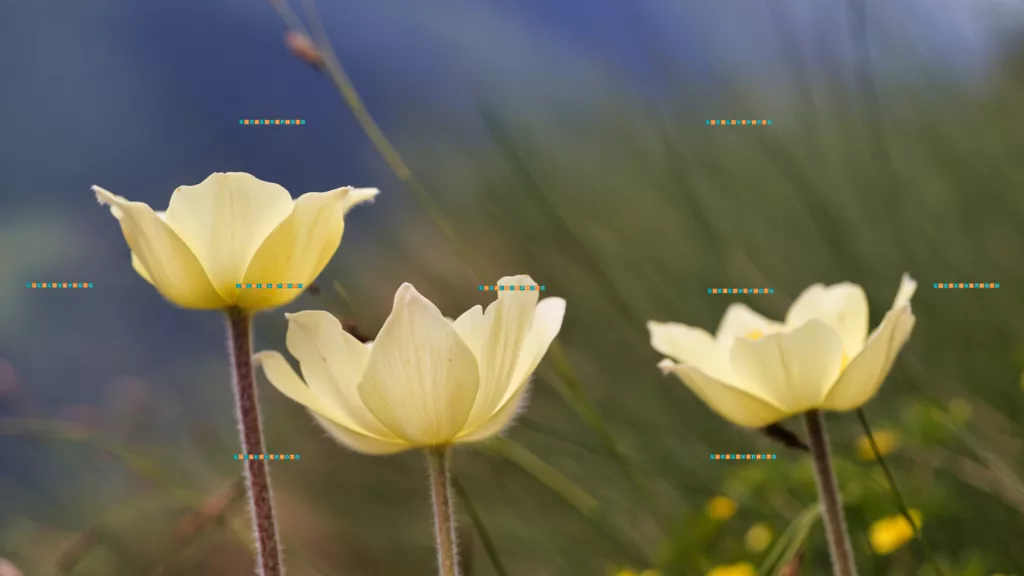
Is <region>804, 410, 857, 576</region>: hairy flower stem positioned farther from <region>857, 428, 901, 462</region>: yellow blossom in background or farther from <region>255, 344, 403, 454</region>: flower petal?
<region>857, 428, 901, 462</region>: yellow blossom in background

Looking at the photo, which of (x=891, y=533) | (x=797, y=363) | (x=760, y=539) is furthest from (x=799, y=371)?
(x=760, y=539)

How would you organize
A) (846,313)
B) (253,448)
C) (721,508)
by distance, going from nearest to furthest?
Result: (253,448), (846,313), (721,508)

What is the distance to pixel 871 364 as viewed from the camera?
1.02 feet

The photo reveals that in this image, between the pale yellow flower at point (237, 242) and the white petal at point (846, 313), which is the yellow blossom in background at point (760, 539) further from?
the pale yellow flower at point (237, 242)

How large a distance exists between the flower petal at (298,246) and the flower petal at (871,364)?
187 mm

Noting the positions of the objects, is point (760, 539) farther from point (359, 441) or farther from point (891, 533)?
point (359, 441)

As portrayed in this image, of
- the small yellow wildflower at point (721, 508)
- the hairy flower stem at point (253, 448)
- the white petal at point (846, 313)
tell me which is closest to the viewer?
the hairy flower stem at point (253, 448)

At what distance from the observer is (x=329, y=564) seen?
46.2 inches

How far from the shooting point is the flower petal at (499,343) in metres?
0.26

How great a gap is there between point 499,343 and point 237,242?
0.09 m

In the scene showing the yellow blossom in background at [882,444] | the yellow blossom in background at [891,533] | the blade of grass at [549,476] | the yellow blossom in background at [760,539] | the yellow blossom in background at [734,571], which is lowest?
the yellow blossom in background at [760,539]

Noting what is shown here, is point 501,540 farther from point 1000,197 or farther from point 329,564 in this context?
point 1000,197

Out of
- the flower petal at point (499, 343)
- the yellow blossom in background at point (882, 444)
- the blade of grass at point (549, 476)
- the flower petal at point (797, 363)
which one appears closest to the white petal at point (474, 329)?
the flower petal at point (499, 343)

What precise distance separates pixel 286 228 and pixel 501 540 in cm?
79
